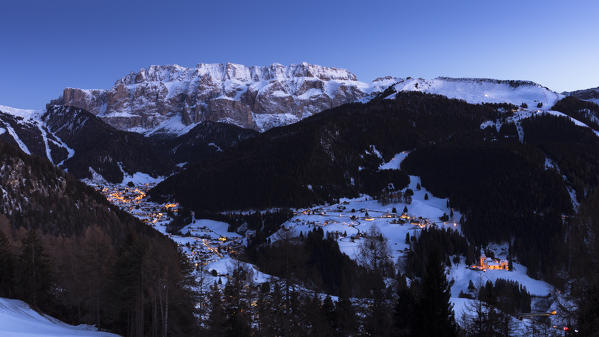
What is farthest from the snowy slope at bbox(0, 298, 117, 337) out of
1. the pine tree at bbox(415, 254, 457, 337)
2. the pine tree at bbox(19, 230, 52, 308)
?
the pine tree at bbox(415, 254, 457, 337)

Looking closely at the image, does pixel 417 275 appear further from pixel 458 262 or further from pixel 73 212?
pixel 73 212

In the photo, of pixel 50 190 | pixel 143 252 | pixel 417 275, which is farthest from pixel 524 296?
pixel 50 190

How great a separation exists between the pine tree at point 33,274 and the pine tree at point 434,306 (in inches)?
1829

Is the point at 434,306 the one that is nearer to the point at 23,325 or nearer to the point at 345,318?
the point at 345,318

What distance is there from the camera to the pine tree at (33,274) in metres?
55.0

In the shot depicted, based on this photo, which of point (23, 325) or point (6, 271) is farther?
point (6, 271)

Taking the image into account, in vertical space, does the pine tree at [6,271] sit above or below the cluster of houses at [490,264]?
above

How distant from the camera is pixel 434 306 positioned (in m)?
29.3

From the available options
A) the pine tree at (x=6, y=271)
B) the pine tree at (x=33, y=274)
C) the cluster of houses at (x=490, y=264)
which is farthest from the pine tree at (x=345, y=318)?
the cluster of houses at (x=490, y=264)

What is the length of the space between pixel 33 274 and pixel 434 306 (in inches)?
1937

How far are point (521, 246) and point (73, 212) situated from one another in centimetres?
17796

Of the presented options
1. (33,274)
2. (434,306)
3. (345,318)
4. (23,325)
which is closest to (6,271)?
(33,274)

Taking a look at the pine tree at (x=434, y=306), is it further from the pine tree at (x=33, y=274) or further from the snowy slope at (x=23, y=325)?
the pine tree at (x=33, y=274)

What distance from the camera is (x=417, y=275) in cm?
14512
